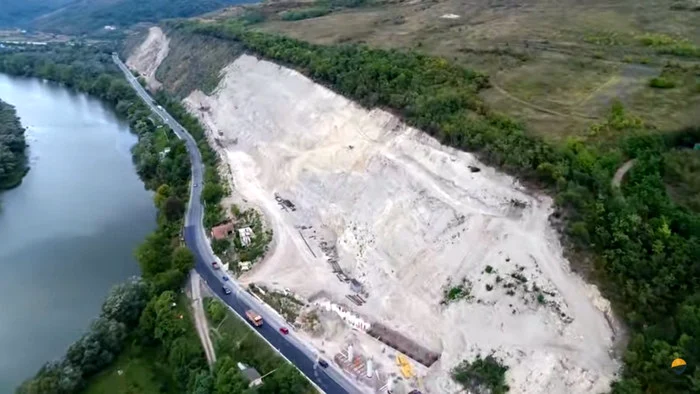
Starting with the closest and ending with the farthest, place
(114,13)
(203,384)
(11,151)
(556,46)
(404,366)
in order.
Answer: (203,384) → (404,366) → (556,46) → (11,151) → (114,13)

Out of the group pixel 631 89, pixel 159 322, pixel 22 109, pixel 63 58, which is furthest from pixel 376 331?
pixel 63 58

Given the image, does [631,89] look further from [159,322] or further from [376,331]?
[159,322]

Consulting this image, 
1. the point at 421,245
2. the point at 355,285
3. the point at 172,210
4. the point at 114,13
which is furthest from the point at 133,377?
the point at 114,13

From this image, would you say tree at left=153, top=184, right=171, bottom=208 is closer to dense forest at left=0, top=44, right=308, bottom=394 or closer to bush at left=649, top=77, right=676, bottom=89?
dense forest at left=0, top=44, right=308, bottom=394

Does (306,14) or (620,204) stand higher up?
(306,14)

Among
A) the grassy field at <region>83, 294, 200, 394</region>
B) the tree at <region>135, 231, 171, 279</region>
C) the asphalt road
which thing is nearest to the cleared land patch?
the asphalt road

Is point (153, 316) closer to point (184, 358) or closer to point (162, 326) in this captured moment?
point (162, 326)

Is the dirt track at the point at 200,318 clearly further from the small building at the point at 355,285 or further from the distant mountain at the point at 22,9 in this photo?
the distant mountain at the point at 22,9
